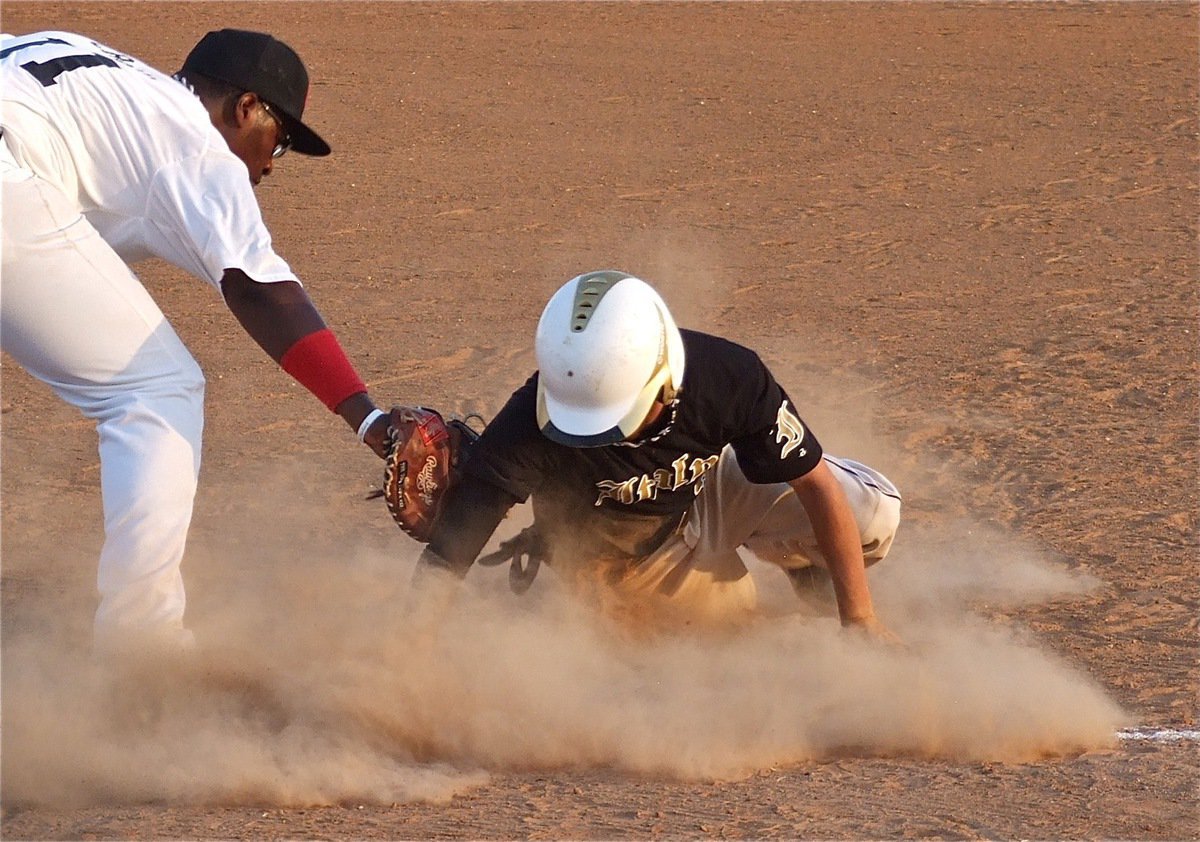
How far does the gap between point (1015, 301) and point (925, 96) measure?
19.2 feet

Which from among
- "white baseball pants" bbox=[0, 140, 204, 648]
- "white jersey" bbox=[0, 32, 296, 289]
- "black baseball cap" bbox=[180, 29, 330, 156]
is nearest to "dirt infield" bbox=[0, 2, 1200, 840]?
"white baseball pants" bbox=[0, 140, 204, 648]

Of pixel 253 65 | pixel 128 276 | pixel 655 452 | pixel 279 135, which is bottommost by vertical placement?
pixel 128 276

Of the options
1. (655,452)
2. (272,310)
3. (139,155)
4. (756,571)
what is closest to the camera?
(139,155)

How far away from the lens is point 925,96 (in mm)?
14258

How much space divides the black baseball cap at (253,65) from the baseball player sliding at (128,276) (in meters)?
0.19

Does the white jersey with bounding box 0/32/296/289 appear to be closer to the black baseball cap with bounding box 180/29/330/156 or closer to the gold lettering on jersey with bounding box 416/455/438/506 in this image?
the black baseball cap with bounding box 180/29/330/156

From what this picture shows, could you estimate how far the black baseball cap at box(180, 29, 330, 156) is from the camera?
4434mm

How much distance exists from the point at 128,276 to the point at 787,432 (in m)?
1.85

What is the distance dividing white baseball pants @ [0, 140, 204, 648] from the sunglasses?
63 cm

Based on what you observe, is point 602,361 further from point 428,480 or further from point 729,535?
point 729,535

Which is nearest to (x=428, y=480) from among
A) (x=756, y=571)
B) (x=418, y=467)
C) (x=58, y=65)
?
(x=418, y=467)

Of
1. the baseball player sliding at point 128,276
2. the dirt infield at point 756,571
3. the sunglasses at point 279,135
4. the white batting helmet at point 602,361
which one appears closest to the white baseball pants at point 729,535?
the dirt infield at point 756,571

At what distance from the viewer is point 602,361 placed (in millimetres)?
4191

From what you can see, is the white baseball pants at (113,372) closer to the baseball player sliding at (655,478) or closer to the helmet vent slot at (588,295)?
the baseball player sliding at (655,478)
